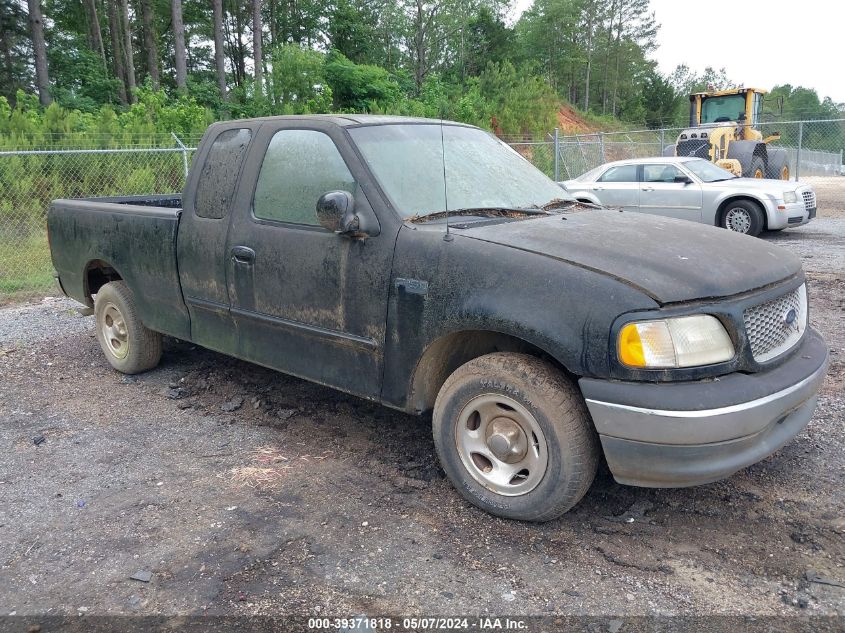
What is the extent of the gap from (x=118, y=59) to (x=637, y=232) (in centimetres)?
3756

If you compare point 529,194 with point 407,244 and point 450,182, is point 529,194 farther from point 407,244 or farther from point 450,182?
point 407,244

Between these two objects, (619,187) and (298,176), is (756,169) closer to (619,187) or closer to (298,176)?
(619,187)

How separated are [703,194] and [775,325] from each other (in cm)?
1009

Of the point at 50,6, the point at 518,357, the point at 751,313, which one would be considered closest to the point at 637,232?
the point at 751,313

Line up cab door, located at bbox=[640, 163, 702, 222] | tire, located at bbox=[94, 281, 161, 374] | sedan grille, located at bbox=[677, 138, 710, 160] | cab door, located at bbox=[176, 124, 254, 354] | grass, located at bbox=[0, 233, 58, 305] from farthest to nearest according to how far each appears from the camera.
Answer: sedan grille, located at bbox=[677, 138, 710, 160], cab door, located at bbox=[640, 163, 702, 222], grass, located at bbox=[0, 233, 58, 305], tire, located at bbox=[94, 281, 161, 374], cab door, located at bbox=[176, 124, 254, 354]

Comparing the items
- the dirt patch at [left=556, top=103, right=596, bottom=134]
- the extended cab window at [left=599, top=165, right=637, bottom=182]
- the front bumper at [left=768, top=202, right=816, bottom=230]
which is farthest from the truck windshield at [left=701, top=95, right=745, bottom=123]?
the dirt patch at [left=556, top=103, right=596, bottom=134]

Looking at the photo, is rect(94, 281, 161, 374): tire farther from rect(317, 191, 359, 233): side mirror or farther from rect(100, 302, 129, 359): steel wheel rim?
rect(317, 191, 359, 233): side mirror

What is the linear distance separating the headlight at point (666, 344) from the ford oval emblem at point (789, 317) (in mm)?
626

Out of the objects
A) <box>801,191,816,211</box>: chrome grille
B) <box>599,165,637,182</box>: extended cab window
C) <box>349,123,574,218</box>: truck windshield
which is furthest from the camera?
<box>599,165,637,182</box>: extended cab window

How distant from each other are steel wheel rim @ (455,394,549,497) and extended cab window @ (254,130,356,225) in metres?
1.34

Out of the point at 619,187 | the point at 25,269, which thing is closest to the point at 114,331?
the point at 25,269

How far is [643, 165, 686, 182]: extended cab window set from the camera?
498 inches

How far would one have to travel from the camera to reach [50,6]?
118 ft

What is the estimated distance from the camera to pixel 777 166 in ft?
54.4
